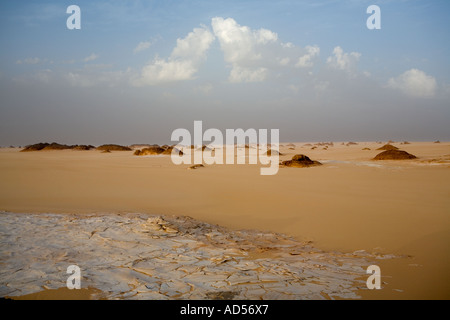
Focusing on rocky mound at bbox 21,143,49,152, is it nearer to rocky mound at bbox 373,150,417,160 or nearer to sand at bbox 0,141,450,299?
sand at bbox 0,141,450,299

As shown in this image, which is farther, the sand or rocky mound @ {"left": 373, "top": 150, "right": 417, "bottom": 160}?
rocky mound @ {"left": 373, "top": 150, "right": 417, "bottom": 160}

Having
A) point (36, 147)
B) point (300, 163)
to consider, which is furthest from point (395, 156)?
point (36, 147)

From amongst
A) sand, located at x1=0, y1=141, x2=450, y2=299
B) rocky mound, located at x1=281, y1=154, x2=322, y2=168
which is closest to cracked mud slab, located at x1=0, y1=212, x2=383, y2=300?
sand, located at x1=0, y1=141, x2=450, y2=299

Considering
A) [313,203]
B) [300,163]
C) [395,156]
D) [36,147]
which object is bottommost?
[313,203]

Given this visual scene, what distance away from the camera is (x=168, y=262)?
3314mm

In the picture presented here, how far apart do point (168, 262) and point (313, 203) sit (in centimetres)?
403

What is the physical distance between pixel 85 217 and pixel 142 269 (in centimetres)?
259

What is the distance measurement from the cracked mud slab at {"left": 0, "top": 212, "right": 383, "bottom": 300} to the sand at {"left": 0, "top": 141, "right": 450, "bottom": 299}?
18.3 inches

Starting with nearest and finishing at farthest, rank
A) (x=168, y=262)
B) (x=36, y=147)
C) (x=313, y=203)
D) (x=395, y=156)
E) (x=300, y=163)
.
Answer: (x=168, y=262) → (x=313, y=203) → (x=300, y=163) → (x=395, y=156) → (x=36, y=147)

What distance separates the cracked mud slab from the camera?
2.69m

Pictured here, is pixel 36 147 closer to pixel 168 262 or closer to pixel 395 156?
pixel 395 156

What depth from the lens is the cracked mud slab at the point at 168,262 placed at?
2.69 metres

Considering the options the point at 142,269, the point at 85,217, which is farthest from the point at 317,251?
the point at 85,217
